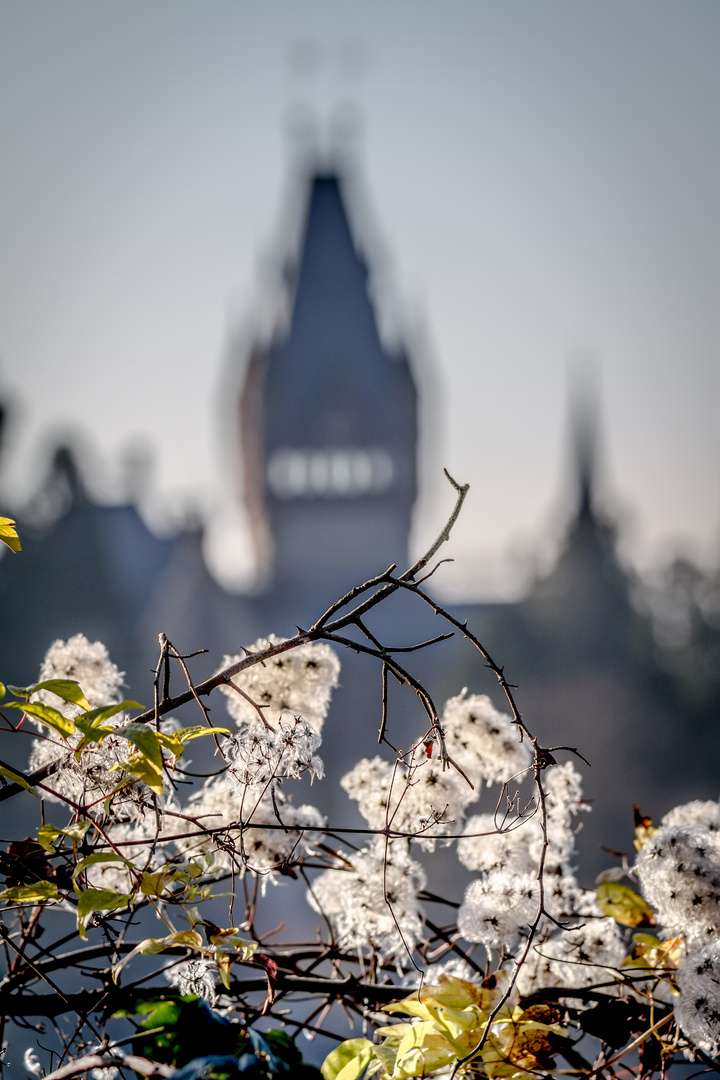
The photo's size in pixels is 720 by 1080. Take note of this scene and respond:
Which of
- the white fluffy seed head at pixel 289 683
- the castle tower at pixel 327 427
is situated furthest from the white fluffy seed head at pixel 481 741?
the castle tower at pixel 327 427

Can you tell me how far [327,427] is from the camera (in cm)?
2109

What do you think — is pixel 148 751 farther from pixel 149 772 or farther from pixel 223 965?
pixel 223 965

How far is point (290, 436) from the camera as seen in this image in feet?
69.6

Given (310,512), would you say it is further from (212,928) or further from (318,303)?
(212,928)

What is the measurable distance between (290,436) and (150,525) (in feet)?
13.6

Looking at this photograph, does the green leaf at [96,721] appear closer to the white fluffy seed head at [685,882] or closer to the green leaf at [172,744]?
the green leaf at [172,744]

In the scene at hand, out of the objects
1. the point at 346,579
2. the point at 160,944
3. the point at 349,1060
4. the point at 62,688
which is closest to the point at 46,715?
the point at 62,688

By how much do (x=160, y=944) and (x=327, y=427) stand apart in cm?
2077

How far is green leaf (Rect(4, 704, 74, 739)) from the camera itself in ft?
1.55

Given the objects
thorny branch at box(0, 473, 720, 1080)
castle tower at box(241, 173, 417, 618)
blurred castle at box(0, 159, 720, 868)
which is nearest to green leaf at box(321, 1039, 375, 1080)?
thorny branch at box(0, 473, 720, 1080)

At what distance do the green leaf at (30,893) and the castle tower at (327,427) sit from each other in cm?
A: 1919

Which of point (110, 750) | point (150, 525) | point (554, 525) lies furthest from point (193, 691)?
point (554, 525)

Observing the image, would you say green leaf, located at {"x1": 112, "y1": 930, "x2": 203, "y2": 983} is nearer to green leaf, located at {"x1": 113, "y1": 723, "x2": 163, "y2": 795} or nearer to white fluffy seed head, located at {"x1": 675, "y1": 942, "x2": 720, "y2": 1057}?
green leaf, located at {"x1": 113, "y1": 723, "x2": 163, "y2": 795}

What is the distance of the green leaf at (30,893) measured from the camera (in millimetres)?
495
